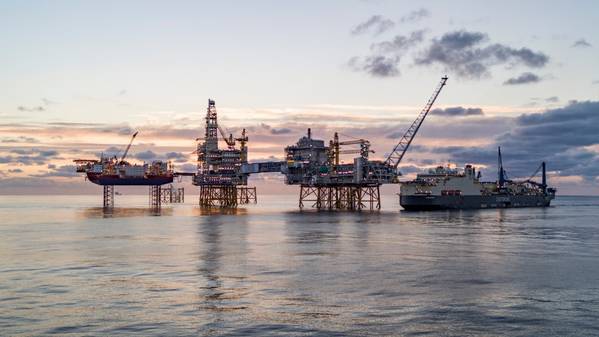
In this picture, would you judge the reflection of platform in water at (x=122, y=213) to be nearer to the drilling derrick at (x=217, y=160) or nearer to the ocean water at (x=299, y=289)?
the drilling derrick at (x=217, y=160)

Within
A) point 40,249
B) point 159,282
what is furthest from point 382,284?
point 40,249

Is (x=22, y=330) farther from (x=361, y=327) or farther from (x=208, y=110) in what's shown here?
(x=208, y=110)

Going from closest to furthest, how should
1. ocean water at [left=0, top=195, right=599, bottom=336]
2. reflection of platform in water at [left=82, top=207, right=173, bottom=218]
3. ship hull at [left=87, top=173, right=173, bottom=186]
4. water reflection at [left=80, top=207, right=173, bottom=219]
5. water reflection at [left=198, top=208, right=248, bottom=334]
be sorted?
ocean water at [left=0, top=195, right=599, bottom=336]
water reflection at [left=198, top=208, right=248, bottom=334]
water reflection at [left=80, top=207, right=173, bottom=219]
reflection of platform in water at [left=82, top=207, right=173, bottom=218]
ship hull at [left=87, top=173, right=173, bottom=186]

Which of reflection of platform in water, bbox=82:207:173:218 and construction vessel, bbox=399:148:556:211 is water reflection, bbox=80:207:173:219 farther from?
construction vessel, bbox=399:148:556:211

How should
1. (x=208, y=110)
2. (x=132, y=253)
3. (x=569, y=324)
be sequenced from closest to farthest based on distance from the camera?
(x=569, y=324)
(x=132, y=253)
(x=208, y=110)

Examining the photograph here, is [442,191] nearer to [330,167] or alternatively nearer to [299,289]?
[330,167]

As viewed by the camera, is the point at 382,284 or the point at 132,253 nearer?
the point at 382,284

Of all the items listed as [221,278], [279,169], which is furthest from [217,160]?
[221,278]

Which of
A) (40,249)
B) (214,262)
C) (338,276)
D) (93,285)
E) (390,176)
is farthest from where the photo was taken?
(390,176)

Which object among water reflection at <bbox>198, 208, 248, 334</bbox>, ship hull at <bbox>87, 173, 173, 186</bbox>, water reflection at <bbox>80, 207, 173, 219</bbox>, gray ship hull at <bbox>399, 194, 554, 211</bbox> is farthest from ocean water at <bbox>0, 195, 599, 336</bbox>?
ship hull at <bbox>87, 173, 173, 186</bbox>

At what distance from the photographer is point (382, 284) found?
123 ft

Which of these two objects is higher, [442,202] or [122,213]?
[442,202]

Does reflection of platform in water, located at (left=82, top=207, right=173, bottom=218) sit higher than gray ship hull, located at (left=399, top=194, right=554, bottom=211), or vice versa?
gray ship hull, located at (left=399, top=194, right=554, bottom=211)

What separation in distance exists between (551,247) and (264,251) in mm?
30266
